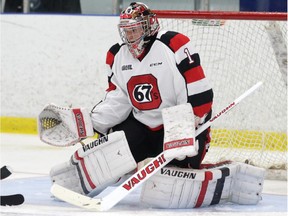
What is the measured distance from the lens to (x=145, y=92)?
423cm

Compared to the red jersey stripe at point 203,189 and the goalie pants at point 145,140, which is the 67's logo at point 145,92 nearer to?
the goalie pants at point 145,140

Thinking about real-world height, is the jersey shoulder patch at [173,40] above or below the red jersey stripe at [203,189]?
above

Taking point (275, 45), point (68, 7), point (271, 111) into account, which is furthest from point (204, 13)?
point (68, 7)

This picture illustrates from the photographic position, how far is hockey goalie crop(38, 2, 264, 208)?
4.13 metres

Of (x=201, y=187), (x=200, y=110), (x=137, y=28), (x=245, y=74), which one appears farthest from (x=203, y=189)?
(x=245, y=74)

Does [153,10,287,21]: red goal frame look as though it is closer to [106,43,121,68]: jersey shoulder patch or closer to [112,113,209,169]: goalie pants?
[106,43,121,68]: jersey shoulder patch

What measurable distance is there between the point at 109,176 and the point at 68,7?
3262 millimetres

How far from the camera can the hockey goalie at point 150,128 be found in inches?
163

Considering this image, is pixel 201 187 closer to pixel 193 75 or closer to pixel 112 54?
pixel 193 75

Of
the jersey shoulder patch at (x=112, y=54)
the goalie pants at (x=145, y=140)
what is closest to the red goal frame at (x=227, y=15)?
the jersey shoulder patch at (x=112, y=54)

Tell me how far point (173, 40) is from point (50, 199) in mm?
855

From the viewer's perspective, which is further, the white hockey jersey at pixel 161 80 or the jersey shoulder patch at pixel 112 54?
the jersey shoulder patch at pixel 112 54

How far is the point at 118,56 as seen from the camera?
173 inches

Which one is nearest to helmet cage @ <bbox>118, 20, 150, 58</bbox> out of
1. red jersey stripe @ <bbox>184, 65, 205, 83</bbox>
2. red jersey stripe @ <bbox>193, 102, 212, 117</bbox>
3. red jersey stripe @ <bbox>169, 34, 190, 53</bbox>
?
red jersey stripe @ <bbox>169, 34, 190, 53</bbox>
